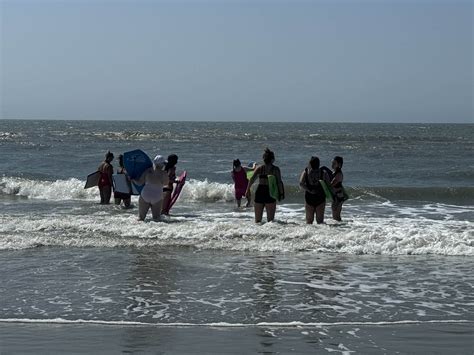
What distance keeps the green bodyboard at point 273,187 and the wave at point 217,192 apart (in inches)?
284

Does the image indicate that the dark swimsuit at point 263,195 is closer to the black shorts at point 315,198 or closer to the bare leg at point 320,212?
the black shorts at point 315,198

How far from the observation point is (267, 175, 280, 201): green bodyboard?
43.1 ft

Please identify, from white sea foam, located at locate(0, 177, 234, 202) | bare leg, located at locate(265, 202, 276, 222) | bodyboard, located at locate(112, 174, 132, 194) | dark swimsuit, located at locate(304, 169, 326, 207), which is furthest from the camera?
white sea foam, located at locate(0, 177, 234, 202)

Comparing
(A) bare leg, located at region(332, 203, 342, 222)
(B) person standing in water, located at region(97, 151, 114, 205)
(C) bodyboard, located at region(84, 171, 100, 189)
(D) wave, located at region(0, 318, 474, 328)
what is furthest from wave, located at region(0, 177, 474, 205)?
(D) wave, located at region(0, 318, 474, 328)

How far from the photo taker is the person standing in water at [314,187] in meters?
13.2

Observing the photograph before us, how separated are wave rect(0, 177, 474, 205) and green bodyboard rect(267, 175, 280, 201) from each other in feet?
23.7

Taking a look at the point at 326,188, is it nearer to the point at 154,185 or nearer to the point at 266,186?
the point at 266,186

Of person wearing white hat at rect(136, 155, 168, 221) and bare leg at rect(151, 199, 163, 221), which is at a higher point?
person wearing white hat at rect(136, 155, 168, 221)

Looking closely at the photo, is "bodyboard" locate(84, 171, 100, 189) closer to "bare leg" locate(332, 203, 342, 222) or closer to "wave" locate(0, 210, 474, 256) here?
"wave" locate(0, 210, 474, 256)

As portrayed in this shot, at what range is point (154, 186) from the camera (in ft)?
43.9

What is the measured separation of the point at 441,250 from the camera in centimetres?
1139

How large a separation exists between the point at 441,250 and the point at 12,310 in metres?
6.85

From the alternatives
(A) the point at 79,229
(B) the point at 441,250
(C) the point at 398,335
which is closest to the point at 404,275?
(B) the point at 441,250

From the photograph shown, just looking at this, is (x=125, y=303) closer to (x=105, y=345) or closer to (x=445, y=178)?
(x=105, y=345)
